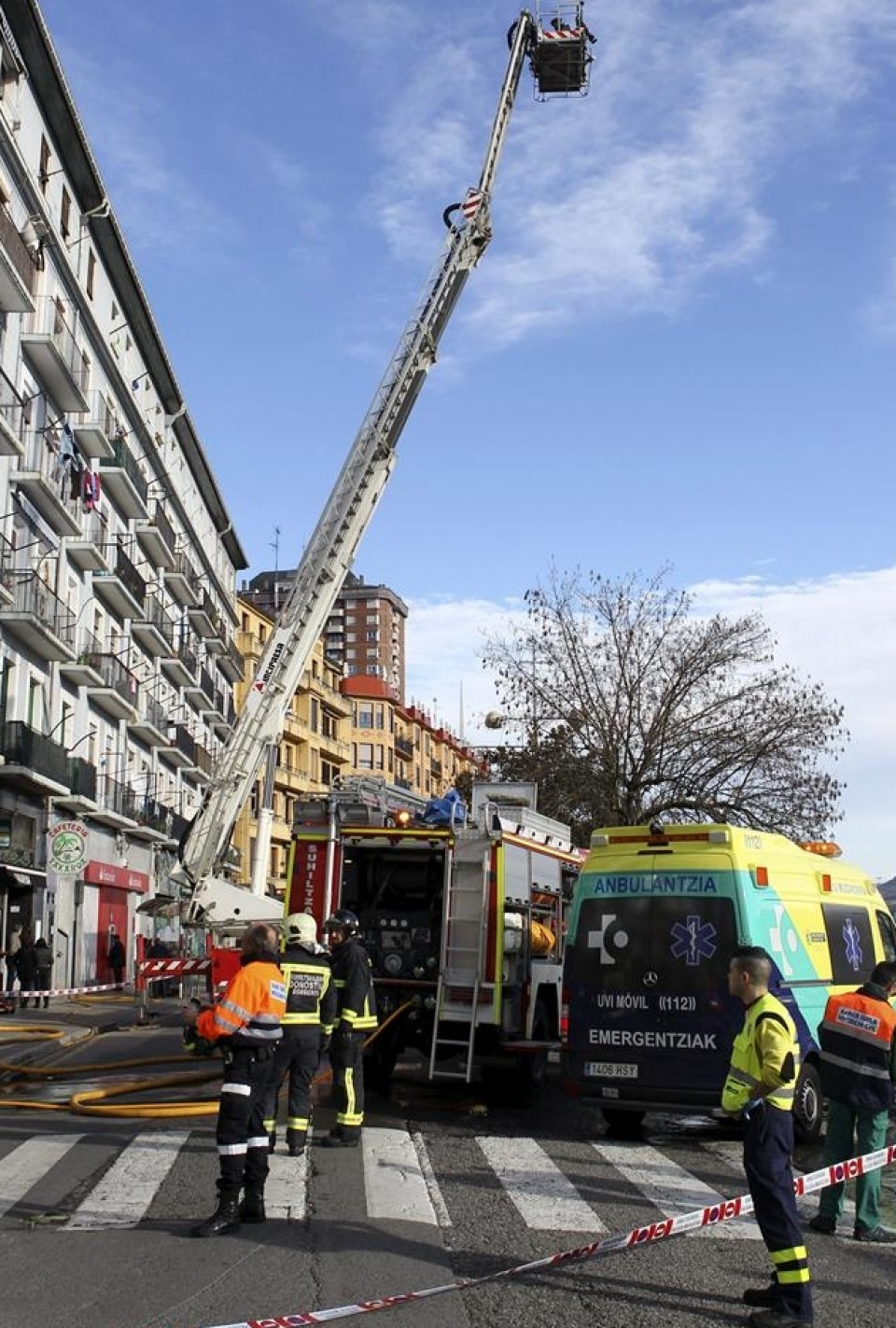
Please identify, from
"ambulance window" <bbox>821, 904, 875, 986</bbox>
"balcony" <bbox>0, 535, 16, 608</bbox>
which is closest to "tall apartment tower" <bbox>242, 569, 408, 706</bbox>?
"balcony" <bbox>0, 535, 16, 608</bbox>

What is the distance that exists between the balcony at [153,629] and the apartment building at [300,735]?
22044mm

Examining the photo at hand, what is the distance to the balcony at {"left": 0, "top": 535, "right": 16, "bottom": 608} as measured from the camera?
28312 millimetres

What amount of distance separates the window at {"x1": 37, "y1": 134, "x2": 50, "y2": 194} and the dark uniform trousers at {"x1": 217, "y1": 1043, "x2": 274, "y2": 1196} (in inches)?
1128

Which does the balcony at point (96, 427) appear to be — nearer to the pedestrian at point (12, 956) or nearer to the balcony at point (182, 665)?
the balcony at point (182, 665)

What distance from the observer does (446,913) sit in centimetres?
1332

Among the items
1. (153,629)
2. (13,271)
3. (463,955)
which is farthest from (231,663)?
(463,955)

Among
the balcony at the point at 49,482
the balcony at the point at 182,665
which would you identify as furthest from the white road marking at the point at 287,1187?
the balcony at the point at 182,665

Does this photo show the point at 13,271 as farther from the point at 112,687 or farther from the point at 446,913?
the point at 446,913

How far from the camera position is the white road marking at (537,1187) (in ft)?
25.3

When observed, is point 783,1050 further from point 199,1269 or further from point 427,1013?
point 427,1013

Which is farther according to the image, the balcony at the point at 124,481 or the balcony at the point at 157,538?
the balcony at the point at 157,538

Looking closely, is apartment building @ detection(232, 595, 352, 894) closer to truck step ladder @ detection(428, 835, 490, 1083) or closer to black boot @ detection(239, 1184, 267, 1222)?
truck step ladder @ detection(428, 835, 490, 1083)

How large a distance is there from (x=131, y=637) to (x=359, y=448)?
22.3 meters

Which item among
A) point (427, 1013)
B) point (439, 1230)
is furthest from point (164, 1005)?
point (439, 1230)
